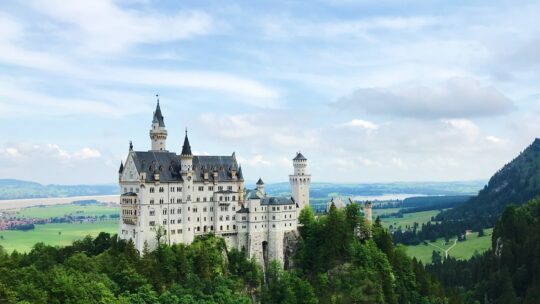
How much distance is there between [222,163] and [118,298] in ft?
149

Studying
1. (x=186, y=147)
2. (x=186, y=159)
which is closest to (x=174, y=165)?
(x=186, y=159)

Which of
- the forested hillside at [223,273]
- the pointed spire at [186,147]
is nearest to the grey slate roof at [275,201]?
the forested hillside at [223,273]

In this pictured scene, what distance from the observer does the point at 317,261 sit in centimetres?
12462

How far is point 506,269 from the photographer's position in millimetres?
162625

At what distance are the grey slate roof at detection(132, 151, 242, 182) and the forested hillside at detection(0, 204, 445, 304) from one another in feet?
48.9

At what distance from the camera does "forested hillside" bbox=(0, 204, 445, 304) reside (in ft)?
292

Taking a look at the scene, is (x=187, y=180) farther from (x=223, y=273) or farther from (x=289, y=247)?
(x=289, y=247)

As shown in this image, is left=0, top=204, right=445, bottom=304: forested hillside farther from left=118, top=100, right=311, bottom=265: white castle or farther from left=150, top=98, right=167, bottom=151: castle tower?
left=150, top=98, right=167, bottom=151: castle tower

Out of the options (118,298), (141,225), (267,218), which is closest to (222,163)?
(267,218)

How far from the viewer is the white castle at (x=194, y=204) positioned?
374 feet

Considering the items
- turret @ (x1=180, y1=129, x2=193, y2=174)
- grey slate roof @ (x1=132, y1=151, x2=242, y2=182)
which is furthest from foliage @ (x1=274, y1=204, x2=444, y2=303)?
turret @ (x1=180, y1=129, x2=193, y2=174)

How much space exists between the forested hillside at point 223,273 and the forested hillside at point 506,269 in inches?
1017

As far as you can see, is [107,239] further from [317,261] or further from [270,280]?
[317,261]

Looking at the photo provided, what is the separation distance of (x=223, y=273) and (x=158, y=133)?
A: 3475cm
